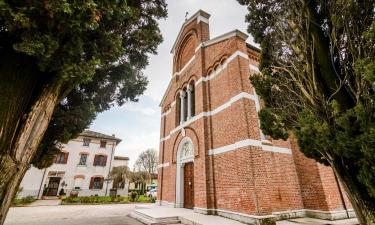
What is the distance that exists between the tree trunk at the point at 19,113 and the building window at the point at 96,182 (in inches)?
1032

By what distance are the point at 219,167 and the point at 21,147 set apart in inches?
296

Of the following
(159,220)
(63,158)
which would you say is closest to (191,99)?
(159,220)

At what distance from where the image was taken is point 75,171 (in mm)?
26641

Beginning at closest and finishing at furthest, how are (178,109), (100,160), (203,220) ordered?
1. (203,220)
2. (178,109)
3. (100,160)

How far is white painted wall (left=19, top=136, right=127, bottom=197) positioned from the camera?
79.8ft

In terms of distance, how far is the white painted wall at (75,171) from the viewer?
24312 millimetres

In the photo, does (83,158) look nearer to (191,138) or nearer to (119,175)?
(119,175)

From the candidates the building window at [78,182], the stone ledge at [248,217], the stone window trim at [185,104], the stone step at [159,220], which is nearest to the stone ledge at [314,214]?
the stone ledge at [248,217]

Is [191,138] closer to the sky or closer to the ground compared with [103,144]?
closer to the ground

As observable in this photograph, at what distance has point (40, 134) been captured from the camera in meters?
4.37

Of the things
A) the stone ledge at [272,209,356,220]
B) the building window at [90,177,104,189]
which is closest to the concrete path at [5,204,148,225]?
the stone ledge at [272,209,356,220]

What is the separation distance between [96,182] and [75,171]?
10.5 ft

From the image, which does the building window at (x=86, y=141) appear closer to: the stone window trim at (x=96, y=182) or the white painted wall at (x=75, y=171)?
the white painted wall at (x=75, y=171)

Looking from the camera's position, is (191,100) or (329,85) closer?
(329,85)
